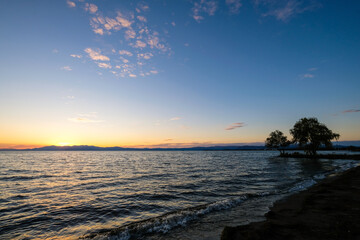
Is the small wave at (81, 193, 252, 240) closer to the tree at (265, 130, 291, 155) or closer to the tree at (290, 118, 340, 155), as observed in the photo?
the tree at (290, 118, 340, 155)

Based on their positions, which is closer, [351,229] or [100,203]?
[351,229]

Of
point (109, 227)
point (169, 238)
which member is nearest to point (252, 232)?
point (169, 238)

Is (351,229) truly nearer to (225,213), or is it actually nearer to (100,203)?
(225,213)

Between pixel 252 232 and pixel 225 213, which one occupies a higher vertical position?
pixel 252 232

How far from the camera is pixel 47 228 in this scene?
A: 34.4ft

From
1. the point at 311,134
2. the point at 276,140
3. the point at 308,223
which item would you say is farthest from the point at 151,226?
the point at 276,140

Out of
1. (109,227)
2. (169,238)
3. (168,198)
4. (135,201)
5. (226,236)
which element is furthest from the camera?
(168,198)

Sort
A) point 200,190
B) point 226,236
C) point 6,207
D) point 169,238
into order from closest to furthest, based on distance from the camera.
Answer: point 226,236, point 169,238, point 6,207, point 200,190

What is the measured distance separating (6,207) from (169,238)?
1465cm

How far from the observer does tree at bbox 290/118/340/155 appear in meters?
71.6

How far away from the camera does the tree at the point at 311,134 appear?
71581 mm

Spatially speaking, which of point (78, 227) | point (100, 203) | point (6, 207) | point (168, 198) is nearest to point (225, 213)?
point (168, 198)

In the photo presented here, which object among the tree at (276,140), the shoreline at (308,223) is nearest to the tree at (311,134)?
Result: the tree at (276,140)

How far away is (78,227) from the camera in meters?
10.6
